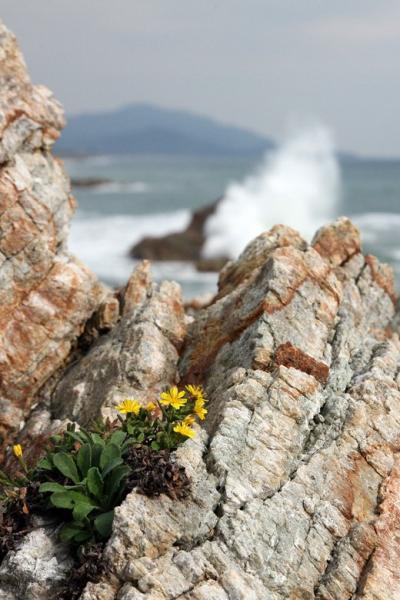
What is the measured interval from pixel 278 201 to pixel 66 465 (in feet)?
235

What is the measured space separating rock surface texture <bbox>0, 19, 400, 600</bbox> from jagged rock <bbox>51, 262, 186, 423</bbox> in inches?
1.3

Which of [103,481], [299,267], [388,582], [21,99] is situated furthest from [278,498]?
[21,99]

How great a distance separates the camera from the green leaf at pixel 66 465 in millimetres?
7469

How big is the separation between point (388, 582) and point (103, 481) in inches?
118

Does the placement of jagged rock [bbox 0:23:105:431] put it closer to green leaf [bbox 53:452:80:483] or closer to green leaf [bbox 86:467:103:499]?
green leaf [bbox 53:452:80:483]

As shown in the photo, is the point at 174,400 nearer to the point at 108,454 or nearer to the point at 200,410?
the point at 200,410

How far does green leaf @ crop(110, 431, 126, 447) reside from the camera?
768 centimetres

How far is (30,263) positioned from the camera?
11.2m

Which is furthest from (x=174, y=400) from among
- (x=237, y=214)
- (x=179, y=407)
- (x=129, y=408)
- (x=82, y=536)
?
(x=237, y=214)

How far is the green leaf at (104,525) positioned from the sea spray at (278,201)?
135 feet

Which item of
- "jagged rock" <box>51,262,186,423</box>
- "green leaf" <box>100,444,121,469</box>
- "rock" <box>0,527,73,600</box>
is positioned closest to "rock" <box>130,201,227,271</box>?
"jagged rock" <box>51,262,186,423</box>

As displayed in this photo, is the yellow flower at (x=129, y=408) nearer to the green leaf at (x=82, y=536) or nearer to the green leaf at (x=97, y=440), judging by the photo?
the green leaf at (x=97, y=440)

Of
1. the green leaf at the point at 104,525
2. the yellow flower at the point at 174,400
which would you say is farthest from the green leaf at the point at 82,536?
the yellow flower at the point at 174,400

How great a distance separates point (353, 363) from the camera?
32.6 ft
